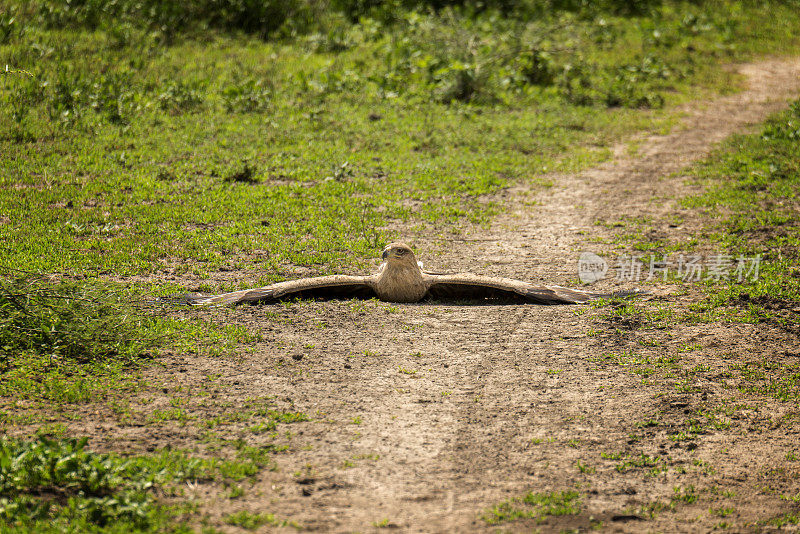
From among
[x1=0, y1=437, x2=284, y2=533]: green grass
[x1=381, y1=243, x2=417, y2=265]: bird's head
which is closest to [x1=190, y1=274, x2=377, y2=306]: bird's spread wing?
[x1=381, y1=243, x2=417, y2=265]: bird's head

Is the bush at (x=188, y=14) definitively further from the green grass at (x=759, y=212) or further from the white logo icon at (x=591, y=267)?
the white logo icon at (x=591, y=267)

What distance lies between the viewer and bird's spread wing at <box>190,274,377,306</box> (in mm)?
6277

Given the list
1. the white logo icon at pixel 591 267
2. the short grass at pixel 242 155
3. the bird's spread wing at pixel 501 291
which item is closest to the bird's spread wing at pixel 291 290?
the short grass at pixel 242 155

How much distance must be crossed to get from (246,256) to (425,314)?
211 cm

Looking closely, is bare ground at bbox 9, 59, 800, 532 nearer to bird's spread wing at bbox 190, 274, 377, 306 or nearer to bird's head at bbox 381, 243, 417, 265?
bird's spread wing at bbox 190, 274, 377, 306

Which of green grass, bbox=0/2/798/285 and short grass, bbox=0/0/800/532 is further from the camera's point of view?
green grass, bbox=0/2/798/285

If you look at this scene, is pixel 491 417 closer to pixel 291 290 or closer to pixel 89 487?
pixel 291 290

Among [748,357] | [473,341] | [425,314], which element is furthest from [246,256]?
[748,357]

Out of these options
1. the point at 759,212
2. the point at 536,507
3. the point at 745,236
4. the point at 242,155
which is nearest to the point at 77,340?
the point at 536,507

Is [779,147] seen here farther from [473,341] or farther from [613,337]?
[473,341]

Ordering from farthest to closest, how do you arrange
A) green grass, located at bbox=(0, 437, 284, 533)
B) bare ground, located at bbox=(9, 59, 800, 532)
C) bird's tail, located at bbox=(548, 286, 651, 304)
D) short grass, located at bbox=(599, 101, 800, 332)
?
bird's tail, located at bbox=(548, 286, 651, 304)
short grass, located at bbox=(599, 101, 800, 332)
bare ground, located at bbox=(9, 59, 800, 532)
green grass, located at bbox=(0, 437, 284, 533)

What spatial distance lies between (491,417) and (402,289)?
6.32ft

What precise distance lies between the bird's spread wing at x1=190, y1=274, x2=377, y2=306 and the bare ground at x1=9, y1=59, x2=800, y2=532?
14 centimetres

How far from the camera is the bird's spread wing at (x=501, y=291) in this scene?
6.35 m
